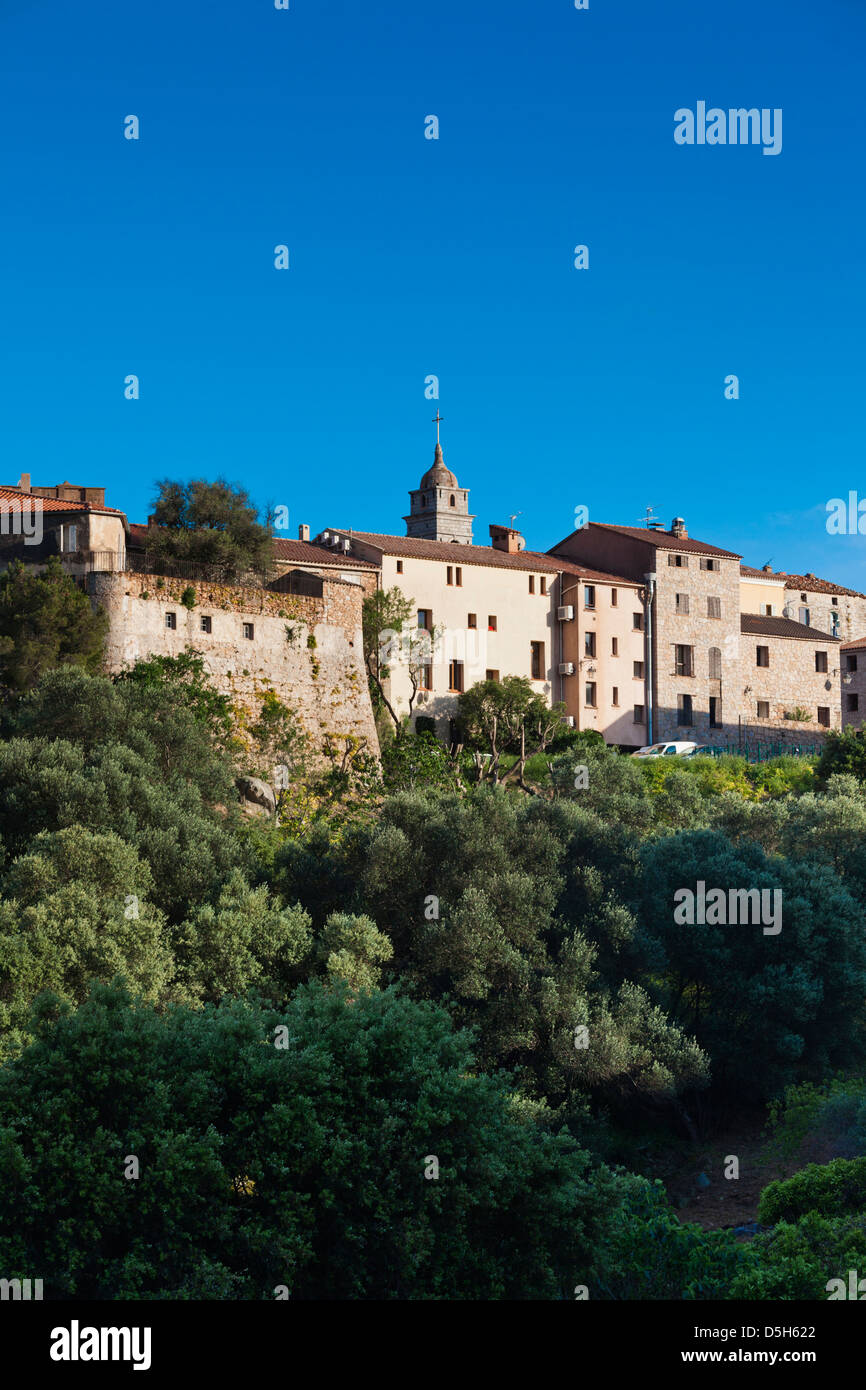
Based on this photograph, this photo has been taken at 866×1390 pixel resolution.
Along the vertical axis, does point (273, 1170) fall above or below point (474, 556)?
below

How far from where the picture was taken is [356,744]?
5478 cm

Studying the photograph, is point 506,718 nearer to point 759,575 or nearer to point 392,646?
point 392,646

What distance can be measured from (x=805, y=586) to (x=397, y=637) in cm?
4191

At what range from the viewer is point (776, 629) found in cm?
8012

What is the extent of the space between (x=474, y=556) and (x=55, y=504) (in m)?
23.7

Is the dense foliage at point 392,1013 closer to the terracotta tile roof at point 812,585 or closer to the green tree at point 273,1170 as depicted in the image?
the green tree at point 273,1170

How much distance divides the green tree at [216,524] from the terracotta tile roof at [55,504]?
2647 mm

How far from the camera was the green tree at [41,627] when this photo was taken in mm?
45469

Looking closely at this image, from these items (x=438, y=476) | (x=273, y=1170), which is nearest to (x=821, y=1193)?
(x=273, y=1170)

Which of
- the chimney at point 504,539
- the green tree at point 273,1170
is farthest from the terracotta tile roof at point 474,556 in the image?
the green tree at point 273,1170

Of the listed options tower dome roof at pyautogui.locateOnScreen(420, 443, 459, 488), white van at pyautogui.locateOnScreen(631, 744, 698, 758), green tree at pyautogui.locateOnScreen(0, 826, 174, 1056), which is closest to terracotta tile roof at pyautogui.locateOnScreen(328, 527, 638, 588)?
white van at pyautogui.locateOnScreen(631, 744, 698, 758)

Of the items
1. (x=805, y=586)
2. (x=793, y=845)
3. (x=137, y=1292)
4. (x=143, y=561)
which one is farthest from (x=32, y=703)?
(x=805, y=586)

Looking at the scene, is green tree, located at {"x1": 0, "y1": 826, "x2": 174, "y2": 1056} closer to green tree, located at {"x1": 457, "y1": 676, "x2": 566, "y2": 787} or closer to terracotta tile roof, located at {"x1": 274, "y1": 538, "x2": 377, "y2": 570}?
terracotta tile roof, located at {"x1": 274, "y1": 538, "x2": 377, "y2": 570}
